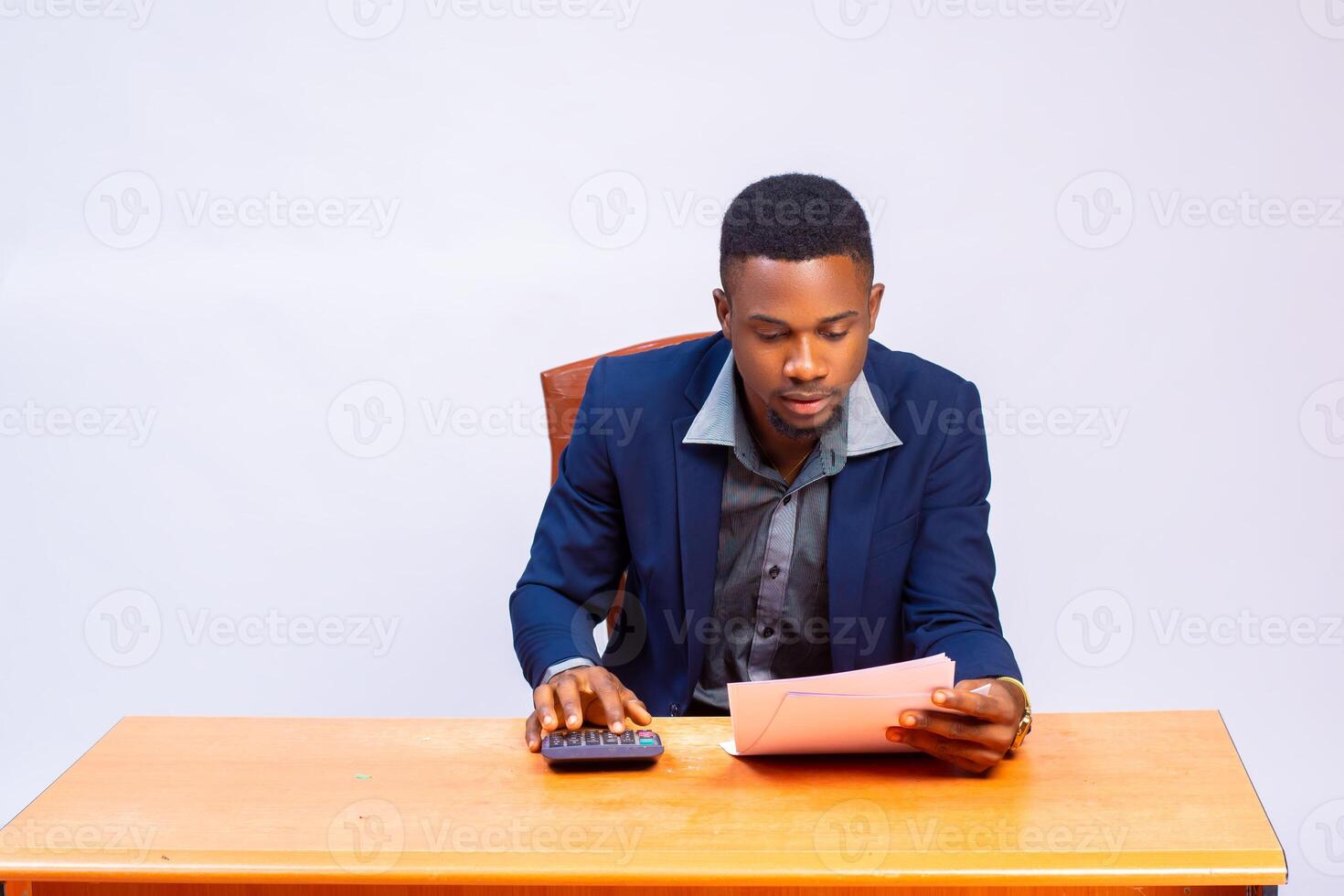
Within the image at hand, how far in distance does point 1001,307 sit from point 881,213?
0.35 m

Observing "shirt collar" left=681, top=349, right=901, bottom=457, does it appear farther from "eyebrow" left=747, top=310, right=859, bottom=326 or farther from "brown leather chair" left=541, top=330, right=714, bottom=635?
"brown leather chair" left=541, top=330, right=714, bottom=635

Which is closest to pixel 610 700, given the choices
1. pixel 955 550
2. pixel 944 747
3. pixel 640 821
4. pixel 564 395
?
pixel 640 821

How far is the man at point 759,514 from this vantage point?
210 cm

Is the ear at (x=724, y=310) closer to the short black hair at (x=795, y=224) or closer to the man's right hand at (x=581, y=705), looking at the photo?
the short black hair at (x=795, y=224)

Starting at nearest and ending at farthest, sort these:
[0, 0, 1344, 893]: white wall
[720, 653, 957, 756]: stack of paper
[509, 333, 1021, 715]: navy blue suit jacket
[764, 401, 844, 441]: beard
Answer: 1. [720, 653, 957, 756]: stack of paper
2. [764, 401, 844, 441]: beard
3. [509, 333, 1021, 715]: navy blue suit jacket
4. [0, 0, 1344, 893]: white wall

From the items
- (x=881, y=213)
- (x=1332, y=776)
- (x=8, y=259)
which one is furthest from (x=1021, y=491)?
(x=8, y=259)

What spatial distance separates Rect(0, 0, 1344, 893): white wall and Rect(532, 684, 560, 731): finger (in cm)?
159

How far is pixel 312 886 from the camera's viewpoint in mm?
1644

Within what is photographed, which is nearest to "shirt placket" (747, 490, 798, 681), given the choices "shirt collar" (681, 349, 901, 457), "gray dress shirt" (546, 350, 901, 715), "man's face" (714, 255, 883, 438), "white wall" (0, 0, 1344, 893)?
"gray dress shirt" (546, 350, 901, 715)

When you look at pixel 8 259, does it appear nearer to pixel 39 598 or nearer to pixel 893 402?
pixel 39 598

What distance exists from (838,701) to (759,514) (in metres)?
0.59

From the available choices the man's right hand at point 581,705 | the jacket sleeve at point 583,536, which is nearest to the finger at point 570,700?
the man's right hand at point 581,705

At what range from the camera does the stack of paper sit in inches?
66.2

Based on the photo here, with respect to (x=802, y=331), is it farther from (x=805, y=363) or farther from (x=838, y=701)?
(x=838, y=701)
